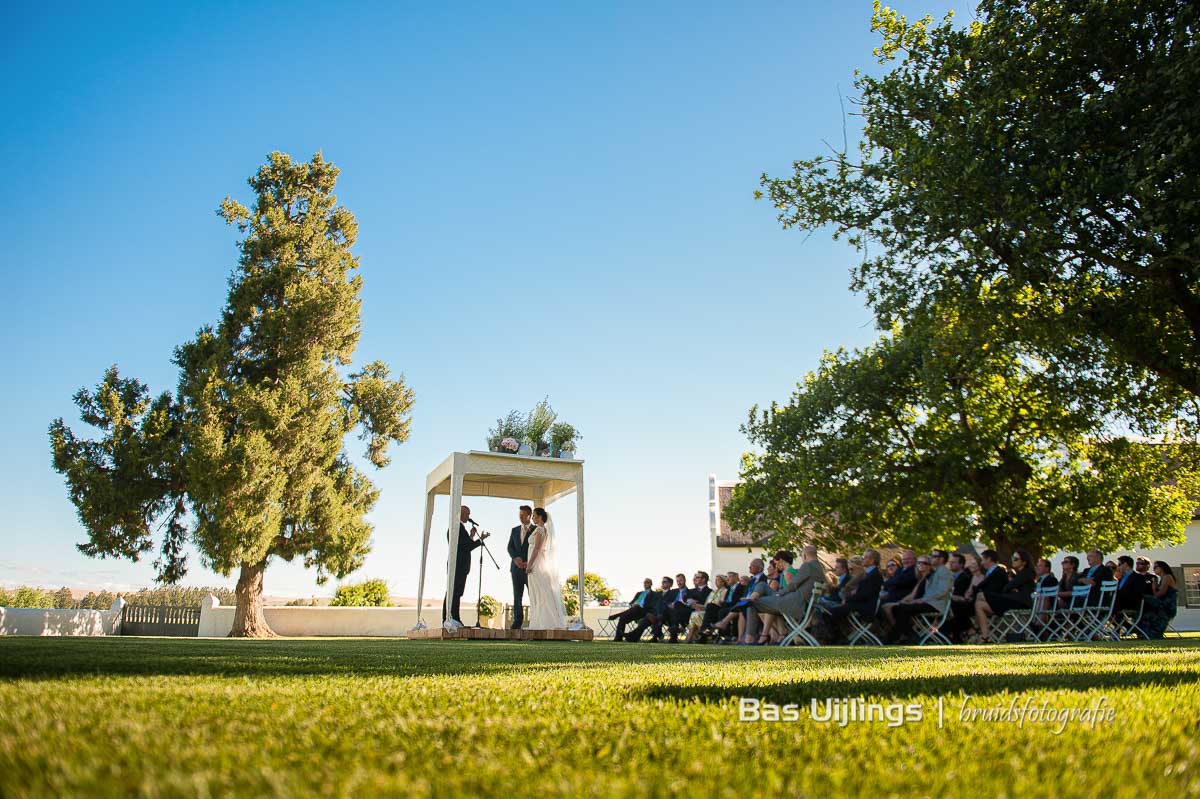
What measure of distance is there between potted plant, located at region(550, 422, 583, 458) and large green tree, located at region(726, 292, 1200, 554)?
28.6 ft

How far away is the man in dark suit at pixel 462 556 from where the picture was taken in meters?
13.7

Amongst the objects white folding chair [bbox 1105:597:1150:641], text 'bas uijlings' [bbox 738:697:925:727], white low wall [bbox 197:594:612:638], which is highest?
text 'bas uijlings' [bbox 738:697:925:727]

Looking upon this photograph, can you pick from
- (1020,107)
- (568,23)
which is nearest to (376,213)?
(568,23)

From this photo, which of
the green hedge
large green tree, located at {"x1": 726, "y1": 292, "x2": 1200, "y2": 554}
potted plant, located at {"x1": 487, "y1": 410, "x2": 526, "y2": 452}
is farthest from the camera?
the green hedge

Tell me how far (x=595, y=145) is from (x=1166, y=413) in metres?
→ 15.0

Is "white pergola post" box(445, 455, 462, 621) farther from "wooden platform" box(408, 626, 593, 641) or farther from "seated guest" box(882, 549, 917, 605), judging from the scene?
"seated guest" box(882, 549, 917, 605)

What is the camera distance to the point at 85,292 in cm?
2147

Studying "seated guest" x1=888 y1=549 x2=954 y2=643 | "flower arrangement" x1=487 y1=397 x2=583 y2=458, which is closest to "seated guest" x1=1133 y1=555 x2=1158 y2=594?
"seated guest" x1=888 y1=549 x2=954 y2=643

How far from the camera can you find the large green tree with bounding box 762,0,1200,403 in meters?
10.0

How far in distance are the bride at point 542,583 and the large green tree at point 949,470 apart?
9.44m

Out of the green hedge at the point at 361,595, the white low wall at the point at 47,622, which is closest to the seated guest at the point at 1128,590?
the green hedge at the point at 361,595

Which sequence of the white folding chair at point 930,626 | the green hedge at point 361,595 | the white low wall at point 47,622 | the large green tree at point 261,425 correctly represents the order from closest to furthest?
the white folding chair at point 930,626 → the white low wall at point 47,622 → the large green tree at point 261,425 → the green hedge at point 361,595

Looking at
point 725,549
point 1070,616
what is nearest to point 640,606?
point 1070,616

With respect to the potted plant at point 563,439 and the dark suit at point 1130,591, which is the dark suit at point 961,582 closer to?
the dark suit at point 1130,591
